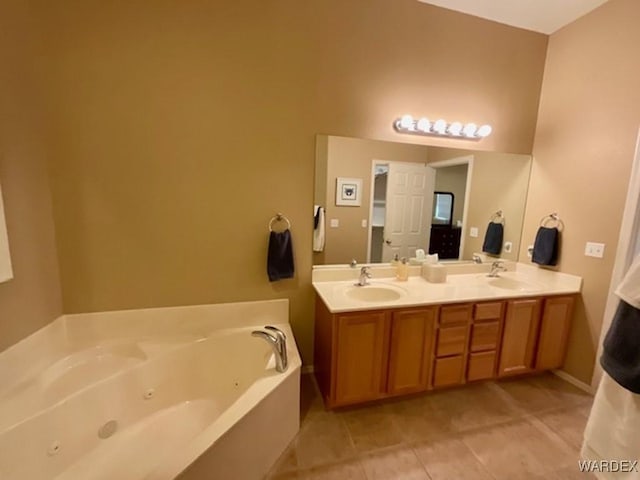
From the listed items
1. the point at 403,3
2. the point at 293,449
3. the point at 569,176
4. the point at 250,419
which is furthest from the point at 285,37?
the point at 293,449

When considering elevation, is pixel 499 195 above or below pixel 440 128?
below

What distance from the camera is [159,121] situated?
1812 millimetres

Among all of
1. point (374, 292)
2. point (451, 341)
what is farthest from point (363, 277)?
point (451, 341)

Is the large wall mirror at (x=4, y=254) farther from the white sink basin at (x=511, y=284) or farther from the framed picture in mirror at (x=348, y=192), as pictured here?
the white sink basin at (x=511, y=284)

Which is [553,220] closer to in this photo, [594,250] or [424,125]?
[594,250]

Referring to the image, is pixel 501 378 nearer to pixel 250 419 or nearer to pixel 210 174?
pixel 250 419

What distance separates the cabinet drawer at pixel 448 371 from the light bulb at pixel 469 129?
1801 mm

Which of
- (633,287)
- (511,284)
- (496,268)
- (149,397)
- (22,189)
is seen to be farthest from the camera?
(496,268)

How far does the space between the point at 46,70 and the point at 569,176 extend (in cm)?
376

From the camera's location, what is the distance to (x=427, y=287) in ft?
7.50

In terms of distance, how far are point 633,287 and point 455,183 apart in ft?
5.85

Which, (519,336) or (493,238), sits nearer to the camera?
(519,336)

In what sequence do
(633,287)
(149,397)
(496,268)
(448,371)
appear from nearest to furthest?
(633,287), (149,397), (448,371), (496,268)

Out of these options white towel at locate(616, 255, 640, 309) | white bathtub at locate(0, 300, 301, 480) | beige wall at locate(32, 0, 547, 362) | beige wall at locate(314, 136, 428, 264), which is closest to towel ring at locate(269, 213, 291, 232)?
beige wall at locate(32, 0, 547, 362)
